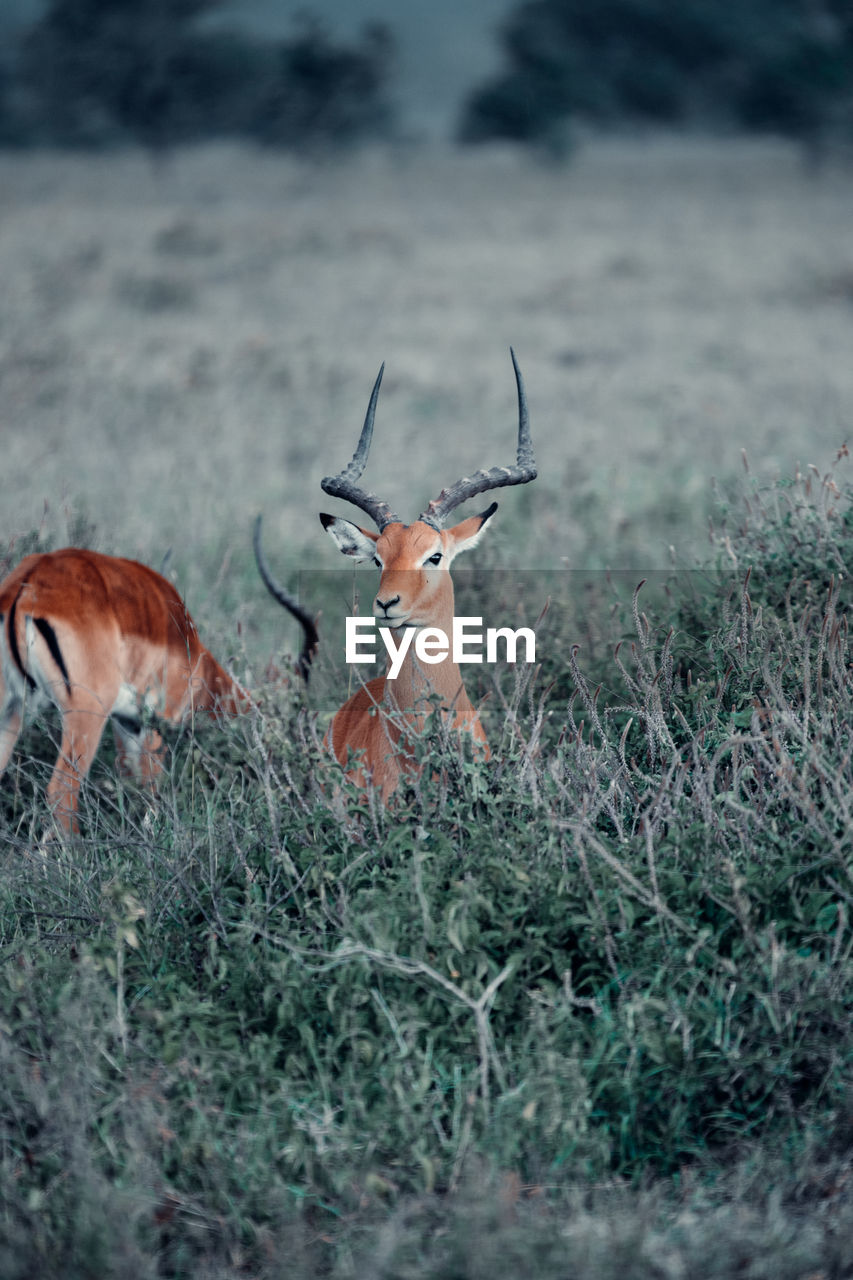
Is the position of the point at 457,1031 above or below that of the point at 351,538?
below

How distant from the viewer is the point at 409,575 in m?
5.52

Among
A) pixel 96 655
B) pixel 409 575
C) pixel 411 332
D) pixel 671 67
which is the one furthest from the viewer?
pixel 671 67

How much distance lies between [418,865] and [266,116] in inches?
1583

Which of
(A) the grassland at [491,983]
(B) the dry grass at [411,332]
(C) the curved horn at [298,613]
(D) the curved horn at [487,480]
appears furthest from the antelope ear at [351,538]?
(B) the dry grass at [411,332]

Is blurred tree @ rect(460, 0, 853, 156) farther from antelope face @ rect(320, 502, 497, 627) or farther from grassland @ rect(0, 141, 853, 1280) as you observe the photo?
antelope face @ rect(320, 502, 497, 627)

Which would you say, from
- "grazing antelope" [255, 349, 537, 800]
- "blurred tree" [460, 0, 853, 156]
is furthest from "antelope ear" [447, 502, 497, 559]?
"blurred tree" [460, 0, 853, 156]

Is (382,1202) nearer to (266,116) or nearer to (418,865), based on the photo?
(418,865)

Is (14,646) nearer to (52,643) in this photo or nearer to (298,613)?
(52,643)

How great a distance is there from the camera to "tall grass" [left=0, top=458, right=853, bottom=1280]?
9.71 feet

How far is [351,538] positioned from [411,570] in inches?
20.2

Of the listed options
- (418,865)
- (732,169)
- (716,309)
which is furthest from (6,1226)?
(732,169)

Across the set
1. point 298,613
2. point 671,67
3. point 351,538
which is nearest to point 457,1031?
point 351,538

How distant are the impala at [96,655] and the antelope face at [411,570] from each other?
91cm

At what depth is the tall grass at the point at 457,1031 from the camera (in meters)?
2.96
